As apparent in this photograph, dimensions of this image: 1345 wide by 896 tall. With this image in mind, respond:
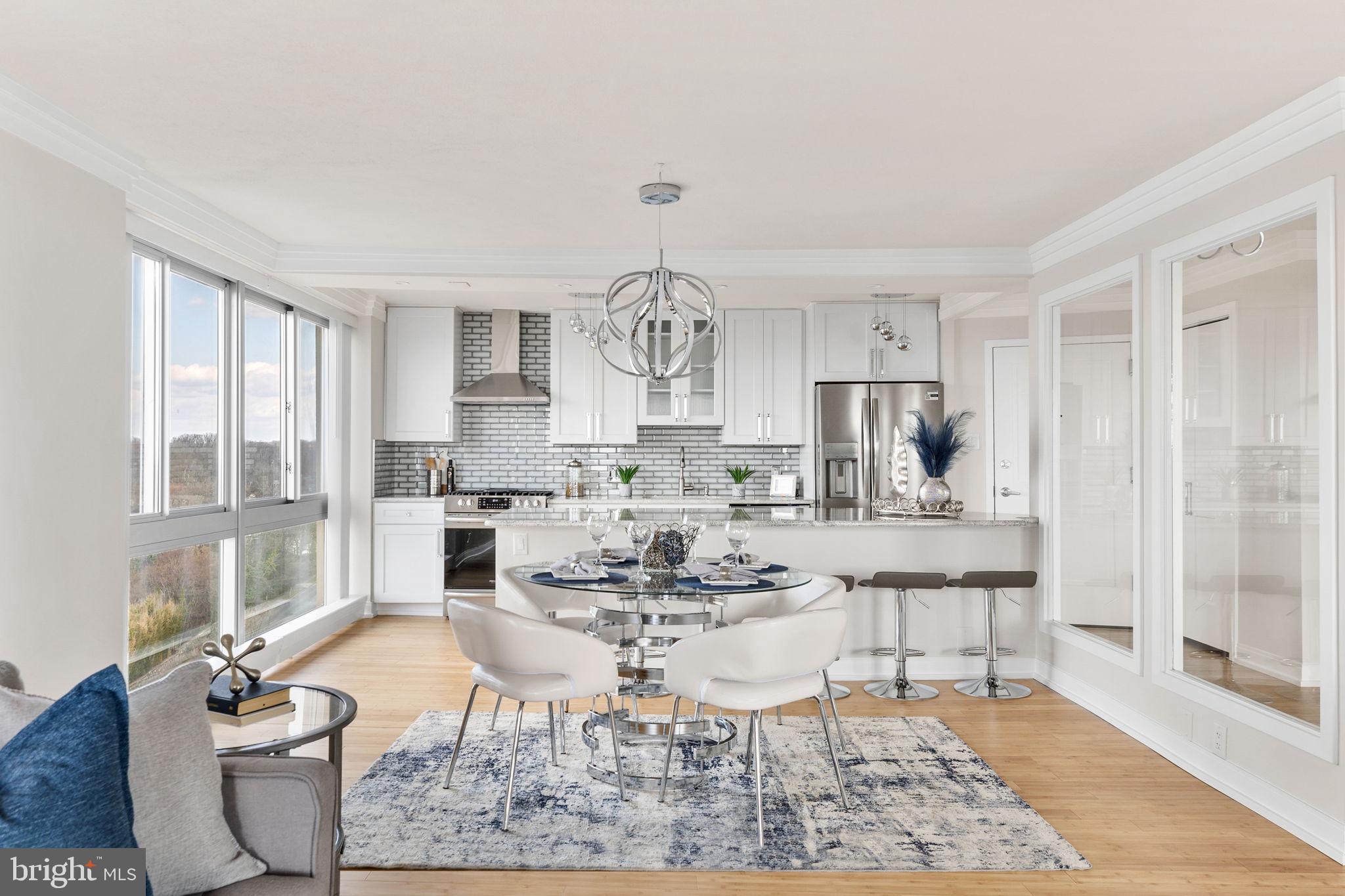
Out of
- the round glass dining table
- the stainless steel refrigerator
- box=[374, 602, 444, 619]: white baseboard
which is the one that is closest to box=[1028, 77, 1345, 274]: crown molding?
the stainless steel refrigerator

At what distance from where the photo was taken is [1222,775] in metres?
3.26

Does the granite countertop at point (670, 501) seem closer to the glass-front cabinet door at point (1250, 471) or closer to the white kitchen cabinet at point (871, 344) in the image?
the white kitchen cabinet at point (871, 344)

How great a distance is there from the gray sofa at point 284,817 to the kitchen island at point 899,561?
3.05 meters

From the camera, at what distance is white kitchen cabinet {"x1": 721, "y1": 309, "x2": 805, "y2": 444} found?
6629mm

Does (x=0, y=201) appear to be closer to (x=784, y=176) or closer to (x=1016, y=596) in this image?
(x=784, y=176)

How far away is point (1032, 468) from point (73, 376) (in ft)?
15.2

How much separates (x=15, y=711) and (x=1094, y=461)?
4338 mm

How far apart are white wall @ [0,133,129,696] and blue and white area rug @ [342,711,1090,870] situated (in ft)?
3.93

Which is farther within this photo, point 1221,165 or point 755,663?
point 1221,165

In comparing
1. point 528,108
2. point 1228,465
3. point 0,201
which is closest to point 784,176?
point 528,108

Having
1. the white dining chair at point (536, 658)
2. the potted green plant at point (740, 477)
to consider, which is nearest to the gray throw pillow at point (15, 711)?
the white dining chair at point (536, 658)

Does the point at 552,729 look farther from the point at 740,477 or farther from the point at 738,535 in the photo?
the point at 740,477

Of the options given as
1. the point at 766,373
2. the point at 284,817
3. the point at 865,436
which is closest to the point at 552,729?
the point at 284,817

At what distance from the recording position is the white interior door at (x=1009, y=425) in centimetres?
647
